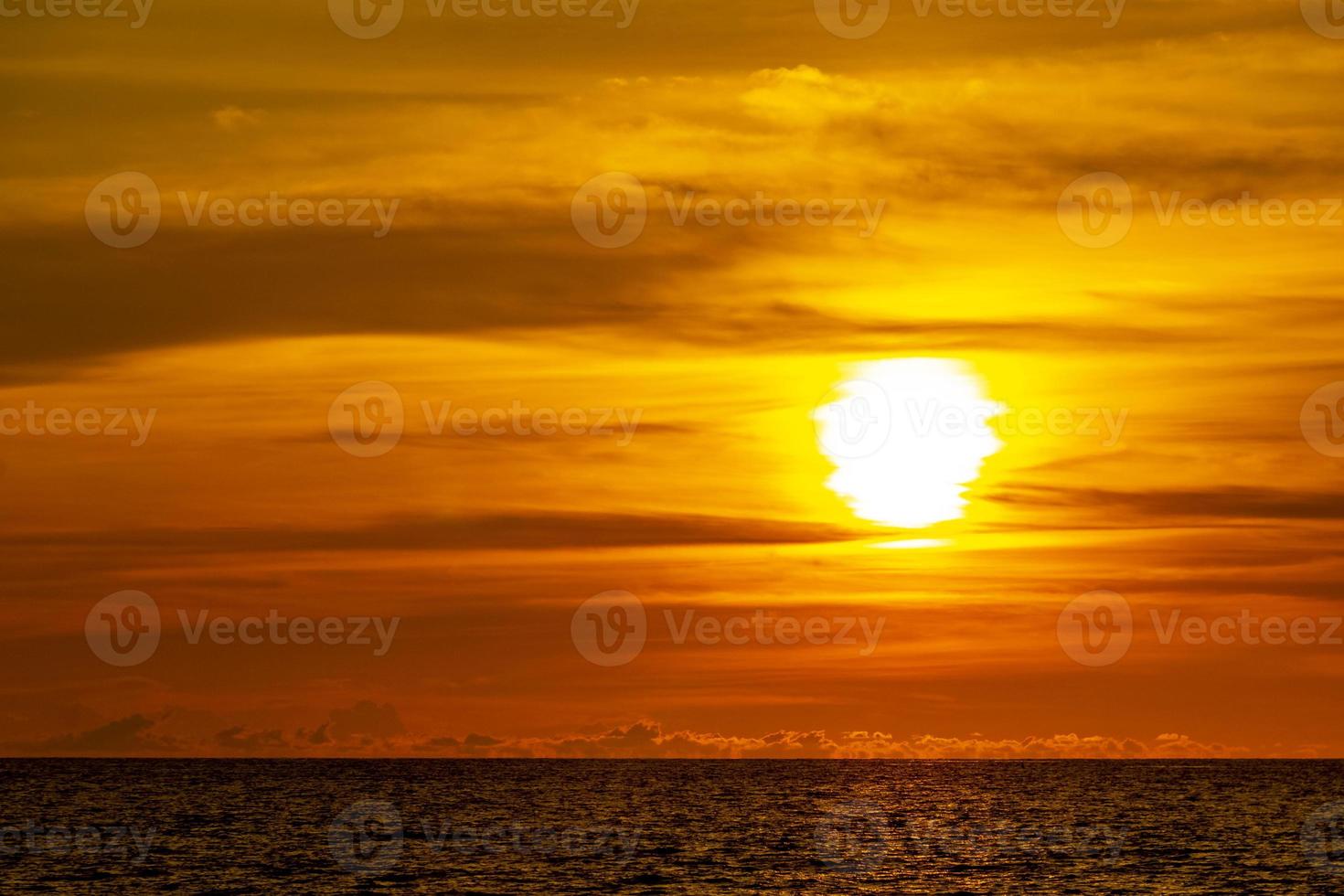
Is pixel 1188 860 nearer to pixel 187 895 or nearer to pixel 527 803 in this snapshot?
pixel 187 895

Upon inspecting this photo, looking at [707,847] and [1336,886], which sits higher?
[707,847]

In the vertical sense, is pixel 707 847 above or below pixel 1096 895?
above

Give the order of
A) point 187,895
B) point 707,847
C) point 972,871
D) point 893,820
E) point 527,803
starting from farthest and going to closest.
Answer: point 527,803 → point 893,820 → point 707,847 → point 972,871 → point 187,895

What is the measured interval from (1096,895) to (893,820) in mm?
70755

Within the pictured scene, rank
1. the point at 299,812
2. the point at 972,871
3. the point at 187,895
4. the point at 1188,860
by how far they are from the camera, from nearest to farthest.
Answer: the point at 187,895 → the point at 972,871 → the point at 1188,860 → the point at 299,812

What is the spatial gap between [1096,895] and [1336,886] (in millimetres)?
15377

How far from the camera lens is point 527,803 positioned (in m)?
191

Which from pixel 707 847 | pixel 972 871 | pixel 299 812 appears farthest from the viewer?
pixel 299 812

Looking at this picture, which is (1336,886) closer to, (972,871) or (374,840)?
(972,871)

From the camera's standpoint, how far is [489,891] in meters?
85.8

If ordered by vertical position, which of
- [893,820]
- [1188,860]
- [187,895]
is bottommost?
Answer: [187,895]

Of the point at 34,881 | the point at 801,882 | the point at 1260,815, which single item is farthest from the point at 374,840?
the point at 1260,815

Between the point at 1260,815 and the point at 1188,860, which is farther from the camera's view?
the point at 1260,815

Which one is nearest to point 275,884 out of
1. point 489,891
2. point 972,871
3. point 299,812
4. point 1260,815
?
point 489,891
